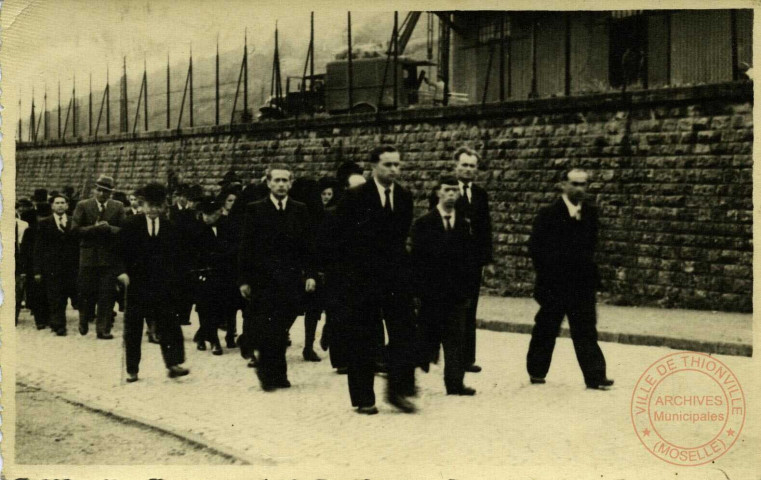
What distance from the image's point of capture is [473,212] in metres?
8.55

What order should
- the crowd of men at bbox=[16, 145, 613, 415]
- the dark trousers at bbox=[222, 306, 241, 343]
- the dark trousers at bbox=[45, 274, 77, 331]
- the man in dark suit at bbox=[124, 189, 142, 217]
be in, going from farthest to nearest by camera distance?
the dark trousers at bbox=[45, 274, 77, 331] < the dark trousers at bbox=[222, 306, 241, 343] < the man in dark suit at bbox=[124, 189, 142, 217] < the crowd of men at bbox=[16, 145, 613, 415]

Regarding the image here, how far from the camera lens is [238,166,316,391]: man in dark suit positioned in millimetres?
8406

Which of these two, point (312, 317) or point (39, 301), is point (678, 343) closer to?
point (312, 317)

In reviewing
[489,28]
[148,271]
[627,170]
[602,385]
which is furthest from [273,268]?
[489,28]

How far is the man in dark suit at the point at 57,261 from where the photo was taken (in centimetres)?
1171

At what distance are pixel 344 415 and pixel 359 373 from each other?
13.4 inches

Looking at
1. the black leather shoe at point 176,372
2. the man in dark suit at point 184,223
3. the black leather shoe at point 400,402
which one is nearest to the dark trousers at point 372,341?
the black leather shoe at point 400,402

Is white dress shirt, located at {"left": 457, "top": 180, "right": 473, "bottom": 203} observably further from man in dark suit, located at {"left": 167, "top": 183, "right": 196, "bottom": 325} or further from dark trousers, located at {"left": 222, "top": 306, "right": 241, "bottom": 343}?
dark trousers, located at {"left": 222, "top": 306, "right": 241, "bottom": 343}

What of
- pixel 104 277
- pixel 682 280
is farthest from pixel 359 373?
pixel 682 280

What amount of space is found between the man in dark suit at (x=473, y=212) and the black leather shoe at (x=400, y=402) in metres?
1.06

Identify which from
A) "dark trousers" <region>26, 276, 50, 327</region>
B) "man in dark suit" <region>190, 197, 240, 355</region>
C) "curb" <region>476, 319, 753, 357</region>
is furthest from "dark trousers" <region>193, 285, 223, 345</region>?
"curb" <region>476, 319, 753, 357</region>

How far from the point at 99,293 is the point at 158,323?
2.95m

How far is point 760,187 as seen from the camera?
23.8ft

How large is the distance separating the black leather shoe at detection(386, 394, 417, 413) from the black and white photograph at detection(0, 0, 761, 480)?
2 centimetres
